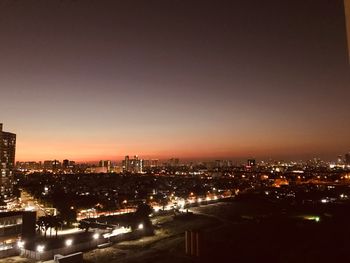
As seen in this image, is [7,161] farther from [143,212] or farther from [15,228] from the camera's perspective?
[143,212]

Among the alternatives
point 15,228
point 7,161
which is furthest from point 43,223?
point 7,161

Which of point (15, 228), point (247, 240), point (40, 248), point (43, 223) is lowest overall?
point (247, 240)

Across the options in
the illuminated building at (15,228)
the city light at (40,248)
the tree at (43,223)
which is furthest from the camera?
the tree at (43,223)

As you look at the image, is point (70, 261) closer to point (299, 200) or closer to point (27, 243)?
point (27, 243)

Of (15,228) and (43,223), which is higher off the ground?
(43,223)

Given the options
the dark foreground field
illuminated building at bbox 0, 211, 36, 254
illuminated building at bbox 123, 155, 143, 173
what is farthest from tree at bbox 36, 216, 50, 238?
illuminated building at bbox 123, 155, 143, 173

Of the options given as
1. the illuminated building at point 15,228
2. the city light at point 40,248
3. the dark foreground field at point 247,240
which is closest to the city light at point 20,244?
the illuminated building at point 15,228

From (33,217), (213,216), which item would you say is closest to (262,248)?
(213,216)

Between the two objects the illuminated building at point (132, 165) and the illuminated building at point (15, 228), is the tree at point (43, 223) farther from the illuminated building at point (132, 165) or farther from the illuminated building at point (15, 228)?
the illuminated building at point (132, 165)

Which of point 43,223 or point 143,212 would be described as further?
point 143,212
